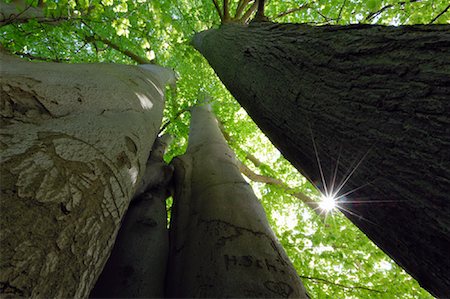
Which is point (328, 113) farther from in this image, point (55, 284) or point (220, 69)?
point (220, 69)

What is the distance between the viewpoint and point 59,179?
0.80 m

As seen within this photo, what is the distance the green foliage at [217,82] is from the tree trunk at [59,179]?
243 centimetres

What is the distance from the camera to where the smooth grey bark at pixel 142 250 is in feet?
4.76

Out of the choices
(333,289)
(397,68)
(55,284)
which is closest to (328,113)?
(397,68)

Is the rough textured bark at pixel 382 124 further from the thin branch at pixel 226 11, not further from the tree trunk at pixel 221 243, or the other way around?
the thin branch at pixel 226 11

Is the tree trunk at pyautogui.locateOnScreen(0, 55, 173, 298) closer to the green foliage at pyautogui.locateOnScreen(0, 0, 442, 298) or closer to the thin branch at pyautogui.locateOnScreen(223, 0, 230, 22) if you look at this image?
the green foliage at pyautogui.locateOnScreen(0, 0, 442, 298)

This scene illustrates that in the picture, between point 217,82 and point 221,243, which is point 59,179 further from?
point 217,82

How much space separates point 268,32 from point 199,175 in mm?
1400

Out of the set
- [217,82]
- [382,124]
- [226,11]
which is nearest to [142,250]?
[382,124]

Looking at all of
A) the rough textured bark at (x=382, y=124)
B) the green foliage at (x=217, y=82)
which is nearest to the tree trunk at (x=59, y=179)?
the rough textured bark at (x=382, y=124)

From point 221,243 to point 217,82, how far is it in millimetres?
6841

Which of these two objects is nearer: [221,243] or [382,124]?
[382,124]

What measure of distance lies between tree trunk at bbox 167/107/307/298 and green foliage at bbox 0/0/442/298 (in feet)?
6.70

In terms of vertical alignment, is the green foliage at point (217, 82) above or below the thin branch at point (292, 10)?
below
